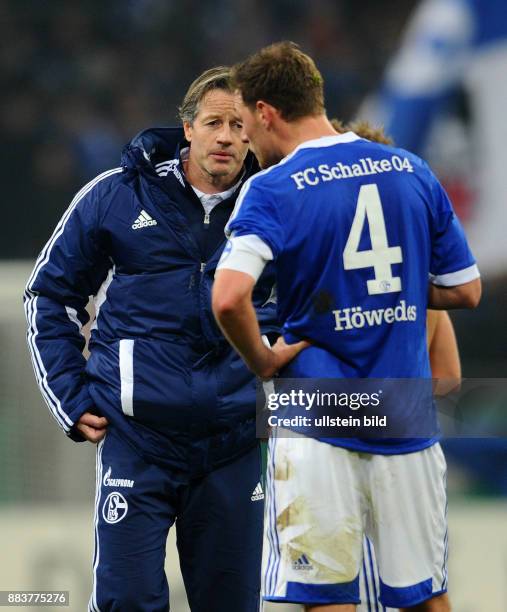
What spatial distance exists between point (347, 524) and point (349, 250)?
0.69 metres

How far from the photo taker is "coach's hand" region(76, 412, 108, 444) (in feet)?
11.9

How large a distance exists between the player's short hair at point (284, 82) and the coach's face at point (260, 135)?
0.08 feet

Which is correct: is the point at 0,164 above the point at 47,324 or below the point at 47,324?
above

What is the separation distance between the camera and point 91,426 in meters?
3.63

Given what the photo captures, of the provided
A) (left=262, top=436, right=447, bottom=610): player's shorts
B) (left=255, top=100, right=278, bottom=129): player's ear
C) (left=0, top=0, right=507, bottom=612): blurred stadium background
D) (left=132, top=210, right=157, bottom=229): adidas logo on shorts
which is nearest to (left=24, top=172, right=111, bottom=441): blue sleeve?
(left=132, top=210, right=157, bottom=229): adidas logo on shorts

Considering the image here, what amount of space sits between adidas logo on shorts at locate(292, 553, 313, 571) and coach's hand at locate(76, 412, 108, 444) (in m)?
0.84

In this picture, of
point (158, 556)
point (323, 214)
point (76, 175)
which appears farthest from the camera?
point (76, 175)

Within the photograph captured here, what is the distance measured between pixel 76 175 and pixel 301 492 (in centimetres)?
460

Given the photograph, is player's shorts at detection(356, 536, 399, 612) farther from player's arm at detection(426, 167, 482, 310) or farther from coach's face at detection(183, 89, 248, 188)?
coach's face at detection(183, 89, 248, 188)

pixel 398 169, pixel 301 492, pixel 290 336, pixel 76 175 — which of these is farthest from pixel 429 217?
pixel 76 175

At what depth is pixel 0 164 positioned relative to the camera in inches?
289

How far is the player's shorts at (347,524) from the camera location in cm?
306

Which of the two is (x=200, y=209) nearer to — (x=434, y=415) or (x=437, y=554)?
(x=434, y=415)

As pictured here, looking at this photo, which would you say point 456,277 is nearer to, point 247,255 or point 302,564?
point 247,255
